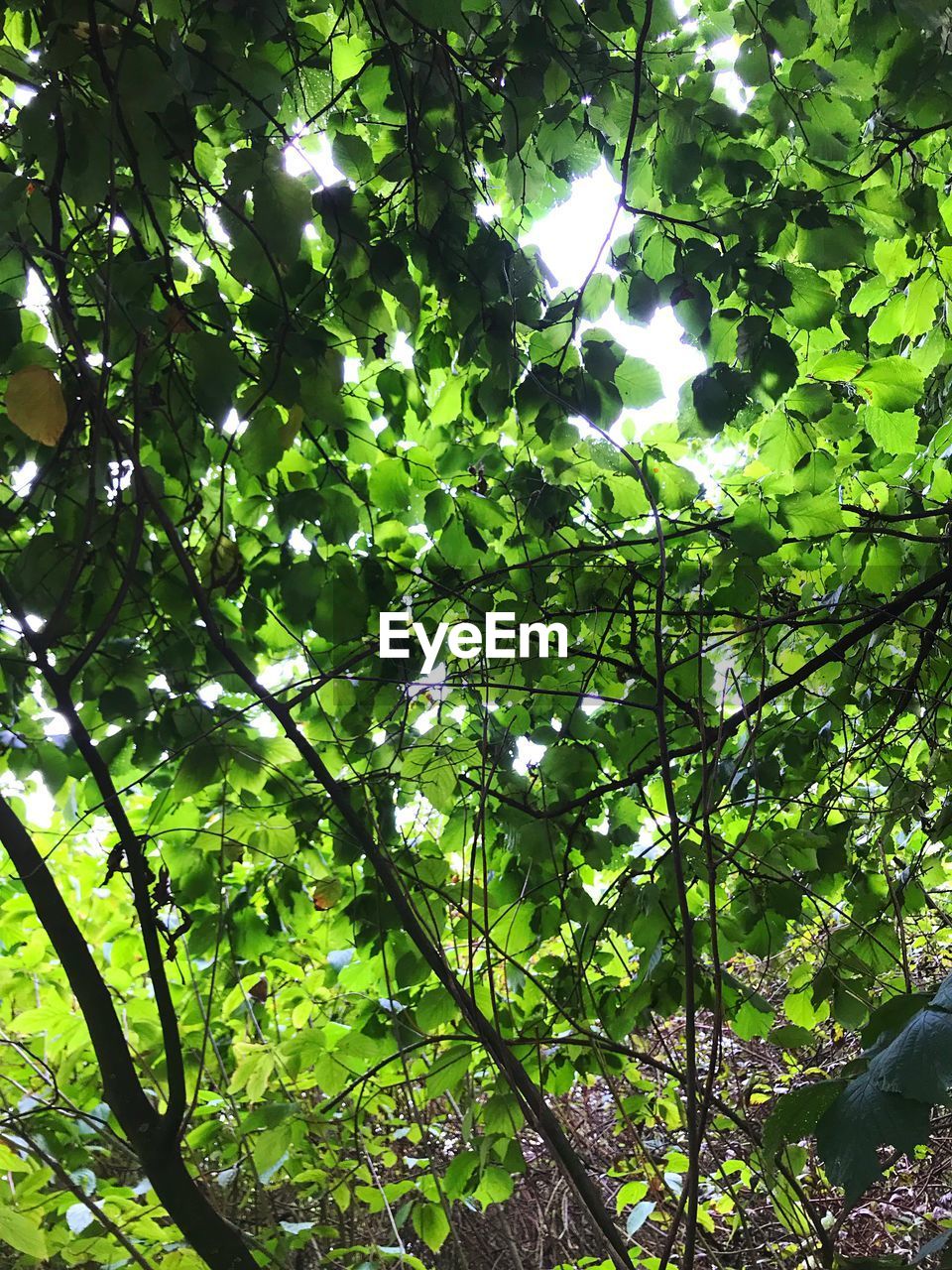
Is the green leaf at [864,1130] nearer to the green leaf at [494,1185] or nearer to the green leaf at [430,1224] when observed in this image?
the green leaf at [494,1185]

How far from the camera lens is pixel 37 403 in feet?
3.38

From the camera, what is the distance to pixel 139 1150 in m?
1.19

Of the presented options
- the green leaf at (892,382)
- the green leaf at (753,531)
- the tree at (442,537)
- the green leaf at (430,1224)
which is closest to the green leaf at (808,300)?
the tree at (442,537)

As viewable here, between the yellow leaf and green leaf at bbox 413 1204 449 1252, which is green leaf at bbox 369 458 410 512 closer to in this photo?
the yellow leaf

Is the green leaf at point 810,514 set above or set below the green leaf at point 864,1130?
above

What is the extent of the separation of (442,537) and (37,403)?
0.69 meters

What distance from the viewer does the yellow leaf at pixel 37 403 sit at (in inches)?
40.3

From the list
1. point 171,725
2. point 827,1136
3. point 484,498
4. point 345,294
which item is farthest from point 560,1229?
point 345,294

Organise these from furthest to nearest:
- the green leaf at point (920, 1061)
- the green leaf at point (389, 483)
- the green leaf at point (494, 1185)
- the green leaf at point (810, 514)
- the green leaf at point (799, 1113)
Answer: the green leaf at point (389, 483), the green leaf at point (810, 514), the green leaf at point (494, 1185), the green leaf at point (799, 1113), the green leaf at point (920, 1061)

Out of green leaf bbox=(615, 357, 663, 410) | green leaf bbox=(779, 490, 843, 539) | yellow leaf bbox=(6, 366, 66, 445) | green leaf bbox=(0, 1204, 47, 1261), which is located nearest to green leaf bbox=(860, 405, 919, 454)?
green leaf bbox=(779, 490, 843, 539)

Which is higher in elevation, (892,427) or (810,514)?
(892,427)

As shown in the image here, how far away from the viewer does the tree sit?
3.39 ft

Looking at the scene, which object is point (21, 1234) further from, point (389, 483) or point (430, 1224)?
point (389, 483)

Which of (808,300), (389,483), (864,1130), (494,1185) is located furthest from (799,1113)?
(389,483)
